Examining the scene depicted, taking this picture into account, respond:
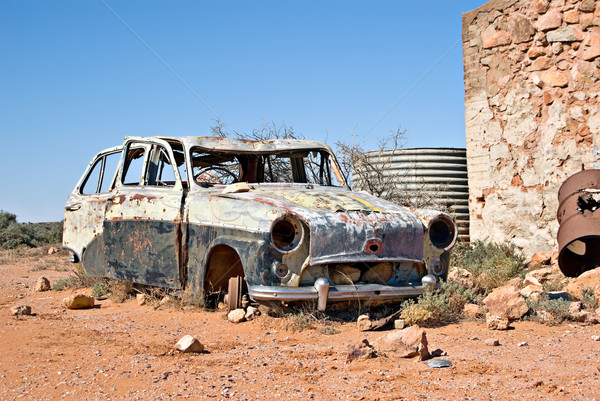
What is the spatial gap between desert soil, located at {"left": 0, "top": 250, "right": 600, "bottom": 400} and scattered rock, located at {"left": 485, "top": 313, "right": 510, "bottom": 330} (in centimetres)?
6

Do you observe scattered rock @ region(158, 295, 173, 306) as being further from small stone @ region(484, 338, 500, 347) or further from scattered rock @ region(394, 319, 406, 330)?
small stone @ region(484, 338, 500, 347)

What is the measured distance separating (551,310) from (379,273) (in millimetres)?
1414

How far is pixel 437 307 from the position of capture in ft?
15.8

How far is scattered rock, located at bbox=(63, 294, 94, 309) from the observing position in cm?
596

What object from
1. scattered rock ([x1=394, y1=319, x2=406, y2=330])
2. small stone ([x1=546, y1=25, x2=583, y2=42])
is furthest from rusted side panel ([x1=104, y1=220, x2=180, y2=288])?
small stone ([x1=546, y1=25, x2=583, y2=42])

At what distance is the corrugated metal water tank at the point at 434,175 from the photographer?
10328 mm

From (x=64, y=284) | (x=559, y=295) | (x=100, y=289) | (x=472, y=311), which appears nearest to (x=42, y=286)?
(x=64, y=284)

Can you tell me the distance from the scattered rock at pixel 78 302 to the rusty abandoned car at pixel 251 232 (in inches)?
14.0

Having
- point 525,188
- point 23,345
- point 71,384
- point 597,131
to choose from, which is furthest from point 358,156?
point 71,384

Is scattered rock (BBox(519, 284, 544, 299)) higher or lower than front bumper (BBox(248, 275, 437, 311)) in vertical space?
lower

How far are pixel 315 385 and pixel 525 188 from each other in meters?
6.03

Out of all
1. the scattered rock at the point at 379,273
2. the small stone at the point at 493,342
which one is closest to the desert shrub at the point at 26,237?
the scattered rock at the point at 379,273

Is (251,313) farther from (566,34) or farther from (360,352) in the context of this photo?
(566,34)

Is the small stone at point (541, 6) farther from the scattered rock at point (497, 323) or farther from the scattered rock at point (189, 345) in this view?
the scattered rock at point (189, 345)
